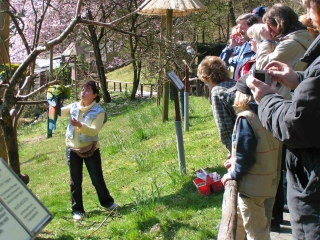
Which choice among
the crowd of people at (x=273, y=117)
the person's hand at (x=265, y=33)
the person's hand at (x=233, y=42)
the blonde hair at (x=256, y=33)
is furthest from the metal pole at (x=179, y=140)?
the person's hand at (x=265, y=33)

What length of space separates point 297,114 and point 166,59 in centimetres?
457

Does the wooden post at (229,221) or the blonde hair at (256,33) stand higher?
the blonde hair at (256,33)

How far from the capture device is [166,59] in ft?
21.9

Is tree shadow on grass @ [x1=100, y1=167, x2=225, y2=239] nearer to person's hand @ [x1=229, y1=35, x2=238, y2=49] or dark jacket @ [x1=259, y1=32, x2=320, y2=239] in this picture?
person's hand @ [x1=229, y1=35, x2=238, y2=49]

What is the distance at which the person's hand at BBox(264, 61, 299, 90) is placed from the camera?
260 cm

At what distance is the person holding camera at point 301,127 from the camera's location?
2.21m

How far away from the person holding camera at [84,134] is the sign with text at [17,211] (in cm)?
290

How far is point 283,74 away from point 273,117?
350 millimetres

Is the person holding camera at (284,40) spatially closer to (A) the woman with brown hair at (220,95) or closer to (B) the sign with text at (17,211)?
(A) the woman with brown hair at (220,95)

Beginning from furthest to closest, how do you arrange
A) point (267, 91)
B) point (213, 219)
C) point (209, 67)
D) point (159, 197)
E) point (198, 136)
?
1. point (198, 136)
2. point (159, 197)
3. point (213, 219)
4. point (209, 67)
5. point (267, 91)

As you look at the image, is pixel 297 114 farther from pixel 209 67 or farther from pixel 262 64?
pixel 209 67

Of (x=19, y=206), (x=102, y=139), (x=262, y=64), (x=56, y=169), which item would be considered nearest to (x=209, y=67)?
(x=262, y=64)

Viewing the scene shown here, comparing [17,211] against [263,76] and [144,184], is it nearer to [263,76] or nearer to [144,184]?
[263,76]

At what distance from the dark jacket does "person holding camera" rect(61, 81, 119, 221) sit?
12.5 feet
